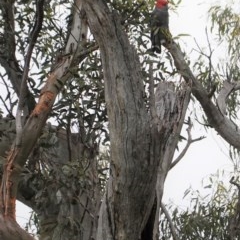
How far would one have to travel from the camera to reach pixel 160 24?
3488mm

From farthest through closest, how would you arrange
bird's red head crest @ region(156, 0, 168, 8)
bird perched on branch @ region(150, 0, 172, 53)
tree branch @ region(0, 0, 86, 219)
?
bird's red head crest @ region(156, 0, 168, 8), bird perched on branch @ region(150, 0, 172, 53), tree branch @ region(0, 0, 86, 219)

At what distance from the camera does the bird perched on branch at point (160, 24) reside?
3.27m

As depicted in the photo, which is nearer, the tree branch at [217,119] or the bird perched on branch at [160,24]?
the bird perched on branch at [160,24]

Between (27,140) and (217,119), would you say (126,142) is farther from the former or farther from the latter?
(217,119)

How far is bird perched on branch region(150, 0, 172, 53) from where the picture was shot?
3.27 metres

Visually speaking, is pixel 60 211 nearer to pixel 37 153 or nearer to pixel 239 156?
pixel 37 153

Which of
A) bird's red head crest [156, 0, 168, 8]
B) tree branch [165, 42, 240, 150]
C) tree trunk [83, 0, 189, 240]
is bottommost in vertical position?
tree trunk [83, 0, 189, 240]

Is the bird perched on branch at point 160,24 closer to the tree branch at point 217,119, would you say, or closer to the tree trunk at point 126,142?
the tree branch at point 217,119

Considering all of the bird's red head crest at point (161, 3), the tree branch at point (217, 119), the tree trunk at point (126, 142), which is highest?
the bird's red head crest at point (161, 3)

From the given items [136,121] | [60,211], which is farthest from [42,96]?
[60,211]

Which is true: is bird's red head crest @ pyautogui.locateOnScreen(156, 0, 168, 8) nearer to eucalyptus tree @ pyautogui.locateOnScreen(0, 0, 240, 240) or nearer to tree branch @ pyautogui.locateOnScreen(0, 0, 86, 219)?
eucalyptus tree @ pyautogui.locateOnScreen(0, 0, 240, 240)

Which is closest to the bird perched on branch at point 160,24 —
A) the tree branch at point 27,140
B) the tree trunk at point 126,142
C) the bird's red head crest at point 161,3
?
the bird's red head crest at point 161,3

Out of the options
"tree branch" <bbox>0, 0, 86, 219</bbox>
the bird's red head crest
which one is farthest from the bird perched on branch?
"tree branch" <bbox>0, 0, 86, 219</bbox>

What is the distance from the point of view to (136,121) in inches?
67.6
